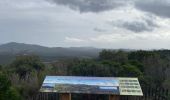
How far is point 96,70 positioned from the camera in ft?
163

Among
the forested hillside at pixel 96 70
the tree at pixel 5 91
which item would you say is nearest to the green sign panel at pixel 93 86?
the tree at pixel 5 91

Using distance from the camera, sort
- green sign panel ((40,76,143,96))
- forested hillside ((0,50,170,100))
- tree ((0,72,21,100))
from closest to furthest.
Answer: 1. green sign panel ((40,76,143,96))
2. tree ((0,72,21,100))
3. forested hillside ((0,50,170,100))

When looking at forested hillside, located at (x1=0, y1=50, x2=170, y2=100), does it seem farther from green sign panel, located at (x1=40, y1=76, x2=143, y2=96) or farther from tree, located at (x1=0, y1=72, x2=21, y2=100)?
green sign panel, located at (x1=40, y1=76, x2=143, y2=96)

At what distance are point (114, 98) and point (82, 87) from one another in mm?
2764

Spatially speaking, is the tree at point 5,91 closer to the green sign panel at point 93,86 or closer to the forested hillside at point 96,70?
the forested hillside at point 96,70

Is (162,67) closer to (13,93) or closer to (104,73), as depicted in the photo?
(104,73)

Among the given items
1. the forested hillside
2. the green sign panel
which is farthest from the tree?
the green sign panel

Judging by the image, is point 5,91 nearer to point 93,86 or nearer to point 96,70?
point 93,86

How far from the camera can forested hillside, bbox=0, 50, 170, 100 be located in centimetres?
4244

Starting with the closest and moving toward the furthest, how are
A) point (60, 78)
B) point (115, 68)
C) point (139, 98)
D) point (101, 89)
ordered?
1. point (101, 89)
2. point (60, 78)
3. point (139, 98)
4. point (115, 68)

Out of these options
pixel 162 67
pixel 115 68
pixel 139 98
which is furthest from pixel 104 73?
pixel 162 67

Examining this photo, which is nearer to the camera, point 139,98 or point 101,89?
point 101,89

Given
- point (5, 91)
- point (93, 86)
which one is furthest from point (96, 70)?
point (5, 91)

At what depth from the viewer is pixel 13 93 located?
3216 cm
